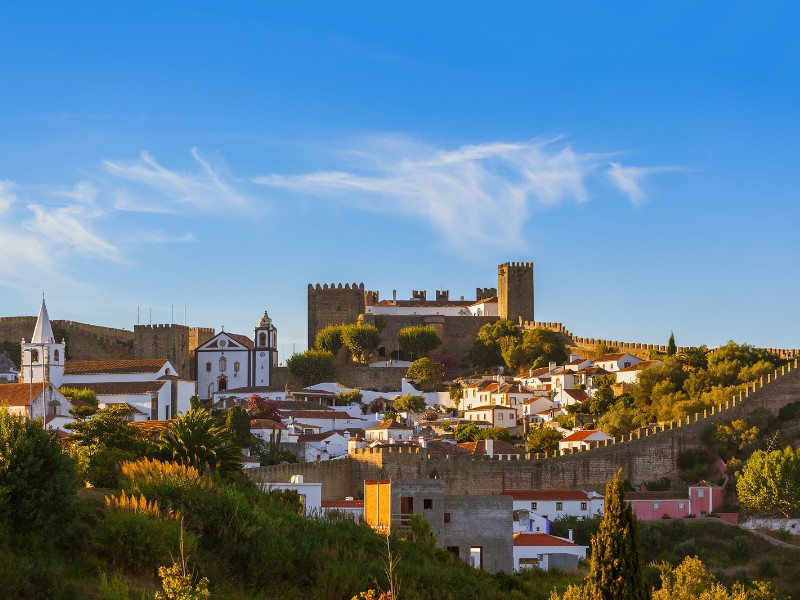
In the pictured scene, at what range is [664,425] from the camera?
48.9 m

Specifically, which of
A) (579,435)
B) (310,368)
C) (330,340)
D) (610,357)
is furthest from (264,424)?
(330,340)

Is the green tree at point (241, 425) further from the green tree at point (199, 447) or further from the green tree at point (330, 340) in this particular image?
the green tree at point (199, 447)

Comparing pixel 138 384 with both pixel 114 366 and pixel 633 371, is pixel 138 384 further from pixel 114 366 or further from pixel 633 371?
pixel 633 371

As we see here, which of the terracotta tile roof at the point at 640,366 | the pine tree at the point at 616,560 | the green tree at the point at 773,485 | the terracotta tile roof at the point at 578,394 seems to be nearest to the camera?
the pine tree at the point at 616,560

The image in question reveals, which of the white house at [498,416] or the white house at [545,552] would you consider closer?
the white house at [545,552]

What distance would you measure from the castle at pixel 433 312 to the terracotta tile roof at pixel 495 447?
20.9 meters

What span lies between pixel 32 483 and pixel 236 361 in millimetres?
45155

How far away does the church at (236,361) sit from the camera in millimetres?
62906

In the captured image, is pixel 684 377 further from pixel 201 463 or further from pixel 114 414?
pixel 201 463

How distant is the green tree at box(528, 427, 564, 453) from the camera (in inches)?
1970

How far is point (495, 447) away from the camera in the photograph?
49.2 metres

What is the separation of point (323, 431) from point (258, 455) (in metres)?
8.11

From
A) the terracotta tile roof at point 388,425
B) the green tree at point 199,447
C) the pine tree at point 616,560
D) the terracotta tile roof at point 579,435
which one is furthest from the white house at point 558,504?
the pine tree at point 616,560

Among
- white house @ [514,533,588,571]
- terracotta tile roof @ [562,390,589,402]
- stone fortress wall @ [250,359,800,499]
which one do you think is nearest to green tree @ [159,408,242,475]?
white house @ [514,533,588,571]
